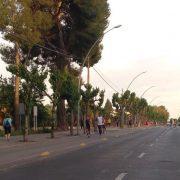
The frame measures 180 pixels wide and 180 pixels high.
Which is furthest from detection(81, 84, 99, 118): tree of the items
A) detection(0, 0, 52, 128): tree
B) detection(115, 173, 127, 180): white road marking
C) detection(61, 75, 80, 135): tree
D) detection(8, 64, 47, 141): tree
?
detection(115, 173, 127, 180): white road marking

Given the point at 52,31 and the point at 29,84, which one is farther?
the point at 52,31

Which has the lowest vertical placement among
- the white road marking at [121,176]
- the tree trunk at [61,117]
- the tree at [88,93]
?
the white road marking at [121,176]

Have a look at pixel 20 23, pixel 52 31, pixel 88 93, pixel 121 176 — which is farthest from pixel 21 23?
pixel 121 176

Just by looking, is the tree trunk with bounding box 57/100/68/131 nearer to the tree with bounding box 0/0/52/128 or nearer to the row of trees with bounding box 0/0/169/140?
the row of trees with bounding box 0/0/169/140

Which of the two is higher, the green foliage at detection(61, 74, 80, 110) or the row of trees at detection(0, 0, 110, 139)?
the row of trees at detection(0, 0, 110, 139)

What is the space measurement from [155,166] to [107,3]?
45689 mm

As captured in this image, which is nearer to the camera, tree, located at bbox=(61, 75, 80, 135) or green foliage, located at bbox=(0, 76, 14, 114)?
tree, located at bbox=(61, 75, 80, 135)

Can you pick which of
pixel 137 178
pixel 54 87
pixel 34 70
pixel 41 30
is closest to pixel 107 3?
pixel 41 30

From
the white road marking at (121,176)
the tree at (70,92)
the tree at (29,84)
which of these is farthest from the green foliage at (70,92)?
the white road marking at (121,176)

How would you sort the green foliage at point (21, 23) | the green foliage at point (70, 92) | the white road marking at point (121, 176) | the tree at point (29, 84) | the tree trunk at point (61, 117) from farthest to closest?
the tree trunk at point (61, 117) → the green foliage at point (21, 23) → the green foliage at point (70, 92) → the tree at point (29, 84) → the white road marking at point (121, 176)

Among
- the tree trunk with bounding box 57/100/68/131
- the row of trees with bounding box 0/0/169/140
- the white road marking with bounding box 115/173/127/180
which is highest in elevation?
the row of trees with bounding box 0/0/169/140

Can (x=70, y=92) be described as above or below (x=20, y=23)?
below

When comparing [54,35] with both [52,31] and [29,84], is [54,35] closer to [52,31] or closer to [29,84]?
[52,31]

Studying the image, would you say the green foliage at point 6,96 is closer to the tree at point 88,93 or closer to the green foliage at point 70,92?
the tree at point 88,93
